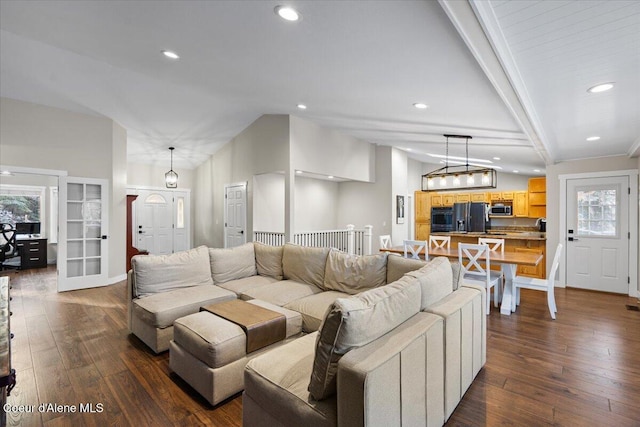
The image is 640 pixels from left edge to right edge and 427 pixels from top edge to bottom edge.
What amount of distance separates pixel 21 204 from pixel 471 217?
1177 centimetres

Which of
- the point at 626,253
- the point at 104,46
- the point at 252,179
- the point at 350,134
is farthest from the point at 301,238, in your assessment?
the point at 626,253

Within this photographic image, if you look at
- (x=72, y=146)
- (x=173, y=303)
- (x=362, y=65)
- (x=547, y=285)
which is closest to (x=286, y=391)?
(x=173, y=303)

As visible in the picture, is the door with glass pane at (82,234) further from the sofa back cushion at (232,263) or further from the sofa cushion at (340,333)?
the sofa cushion at (340,333)

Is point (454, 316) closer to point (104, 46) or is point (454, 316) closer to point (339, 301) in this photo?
point (339, 301)

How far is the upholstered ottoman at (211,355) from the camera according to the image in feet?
6.95

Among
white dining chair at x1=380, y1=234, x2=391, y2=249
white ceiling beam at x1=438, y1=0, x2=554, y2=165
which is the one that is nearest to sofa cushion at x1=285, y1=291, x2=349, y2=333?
white ceiling beam at x1=438, y1=0, x2=554, y2=165

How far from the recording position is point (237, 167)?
671 cm

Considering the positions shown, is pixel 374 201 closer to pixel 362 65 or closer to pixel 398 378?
pixel 362 65

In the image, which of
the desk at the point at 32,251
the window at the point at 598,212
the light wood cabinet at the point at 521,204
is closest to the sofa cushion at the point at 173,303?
the window at the point at 598,212

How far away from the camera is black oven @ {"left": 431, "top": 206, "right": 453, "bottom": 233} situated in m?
8.20

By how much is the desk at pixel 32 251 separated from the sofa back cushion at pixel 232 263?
6.38 metres

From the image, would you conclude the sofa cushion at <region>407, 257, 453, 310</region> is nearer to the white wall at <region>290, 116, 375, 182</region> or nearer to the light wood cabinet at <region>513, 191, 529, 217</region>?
the white wall at <region>290, 116, 375, 182</region>

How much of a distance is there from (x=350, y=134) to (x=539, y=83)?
13.9 ft

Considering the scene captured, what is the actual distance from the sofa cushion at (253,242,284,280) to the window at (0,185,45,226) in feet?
24.8
